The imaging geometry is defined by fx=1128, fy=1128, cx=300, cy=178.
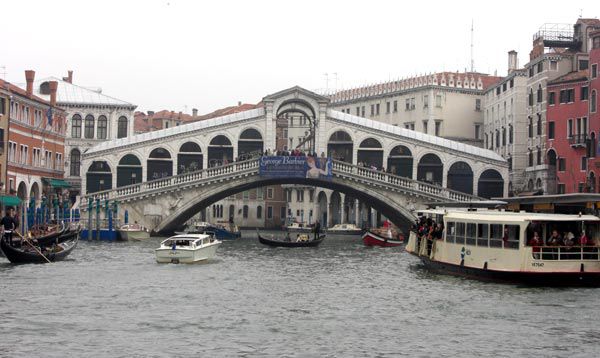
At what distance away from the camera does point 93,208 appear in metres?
54.9

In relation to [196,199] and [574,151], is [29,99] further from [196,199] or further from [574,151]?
[574,151]

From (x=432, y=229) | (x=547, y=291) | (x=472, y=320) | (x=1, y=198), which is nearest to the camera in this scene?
(x=472, y=320)

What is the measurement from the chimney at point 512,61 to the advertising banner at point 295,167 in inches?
849

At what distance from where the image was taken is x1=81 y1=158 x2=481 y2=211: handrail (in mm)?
55156

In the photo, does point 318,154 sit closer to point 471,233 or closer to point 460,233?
point 460,233

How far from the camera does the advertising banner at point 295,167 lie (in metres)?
55.4

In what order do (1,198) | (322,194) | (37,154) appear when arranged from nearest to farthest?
(1,198)
(37,154)
(322,194)

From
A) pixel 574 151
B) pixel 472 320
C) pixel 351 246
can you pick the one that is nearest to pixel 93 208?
pixel 351 246

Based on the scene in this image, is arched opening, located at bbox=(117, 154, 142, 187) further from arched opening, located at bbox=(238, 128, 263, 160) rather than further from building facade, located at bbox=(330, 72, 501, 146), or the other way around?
building facade, located at bbox=(330, 72, 501, 146)

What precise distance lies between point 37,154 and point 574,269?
36452 mm

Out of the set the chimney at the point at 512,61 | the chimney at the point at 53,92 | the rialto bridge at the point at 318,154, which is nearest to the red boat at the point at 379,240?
the rialto bridge at the point at 318,154

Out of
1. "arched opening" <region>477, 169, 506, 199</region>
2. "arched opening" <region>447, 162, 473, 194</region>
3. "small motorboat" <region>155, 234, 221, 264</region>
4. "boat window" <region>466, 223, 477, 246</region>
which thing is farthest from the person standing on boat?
"arched opening" <region>477, 169, 506, 199</region>

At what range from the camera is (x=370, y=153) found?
6012 cm

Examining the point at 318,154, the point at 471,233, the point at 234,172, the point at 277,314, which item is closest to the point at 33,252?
the point at 471,233
